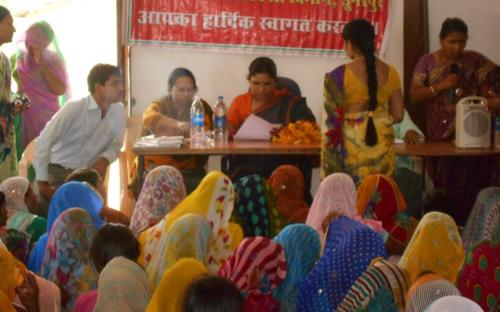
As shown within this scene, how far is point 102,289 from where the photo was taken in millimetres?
2754

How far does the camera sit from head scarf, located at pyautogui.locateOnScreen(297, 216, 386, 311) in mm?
2918

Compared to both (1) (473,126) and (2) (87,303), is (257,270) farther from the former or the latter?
(1) (473,126)

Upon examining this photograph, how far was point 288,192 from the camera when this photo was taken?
4746 mm

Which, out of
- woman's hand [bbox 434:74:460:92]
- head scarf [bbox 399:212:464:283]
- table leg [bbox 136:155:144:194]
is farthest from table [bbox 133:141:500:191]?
head scarf [bbox 399:212:464:283]

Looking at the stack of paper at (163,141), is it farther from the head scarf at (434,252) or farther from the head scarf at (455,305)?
the head scarf at (455,305)

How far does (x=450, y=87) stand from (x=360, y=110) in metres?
Result: 1.35

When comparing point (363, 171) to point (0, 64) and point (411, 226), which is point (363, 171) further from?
point (0, 64)

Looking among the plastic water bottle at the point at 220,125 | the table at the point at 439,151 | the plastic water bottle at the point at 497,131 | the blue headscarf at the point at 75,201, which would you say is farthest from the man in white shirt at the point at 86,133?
the plastic water bottle at the point at 497,131

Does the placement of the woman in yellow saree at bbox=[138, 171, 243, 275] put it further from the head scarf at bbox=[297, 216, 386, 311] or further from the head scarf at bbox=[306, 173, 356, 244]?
the head scarf at bbox=[297, 216, 386, 311]

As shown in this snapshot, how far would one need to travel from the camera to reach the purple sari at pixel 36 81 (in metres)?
6.44

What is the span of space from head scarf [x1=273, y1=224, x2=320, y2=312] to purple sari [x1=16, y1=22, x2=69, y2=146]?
3.62 metres

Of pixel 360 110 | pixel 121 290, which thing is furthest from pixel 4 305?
pixel 360 110

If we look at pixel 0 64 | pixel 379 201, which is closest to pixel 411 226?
pixel 379 201

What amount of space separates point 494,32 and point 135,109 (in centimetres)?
296
